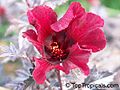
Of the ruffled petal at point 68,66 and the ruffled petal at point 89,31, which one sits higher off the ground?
the ruffled petal at point 89,31

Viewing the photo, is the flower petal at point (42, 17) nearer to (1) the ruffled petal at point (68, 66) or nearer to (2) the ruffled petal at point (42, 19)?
(2) the ruffled petal at point (42, 19)

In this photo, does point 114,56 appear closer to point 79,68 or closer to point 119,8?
point 119,8

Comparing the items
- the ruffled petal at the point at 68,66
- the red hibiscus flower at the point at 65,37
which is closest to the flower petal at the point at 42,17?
the red hibiscus flower at the point at 65,37

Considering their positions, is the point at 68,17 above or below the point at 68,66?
above

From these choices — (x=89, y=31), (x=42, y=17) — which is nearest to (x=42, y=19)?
(x=42, y=17)

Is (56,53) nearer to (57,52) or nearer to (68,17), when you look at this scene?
(57,52)
